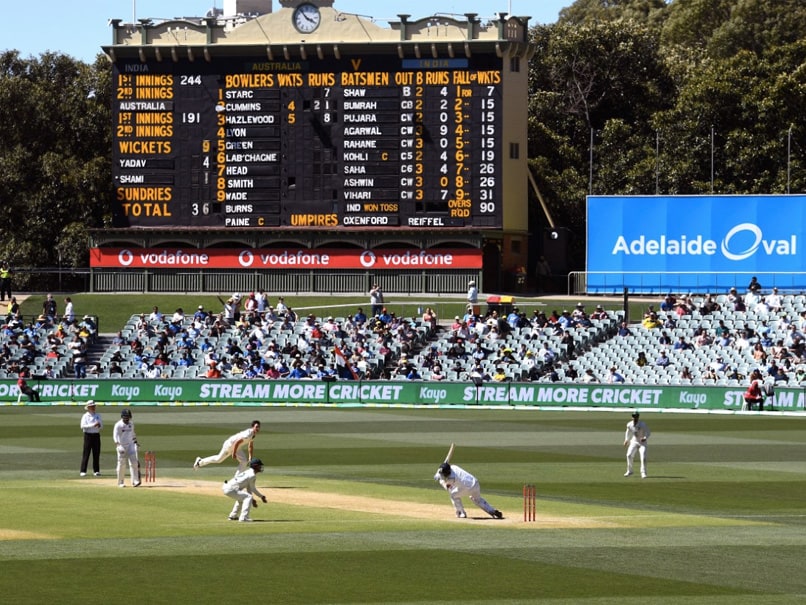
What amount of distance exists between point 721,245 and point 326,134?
53.3 ft

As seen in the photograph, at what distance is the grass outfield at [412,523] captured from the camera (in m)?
19.7

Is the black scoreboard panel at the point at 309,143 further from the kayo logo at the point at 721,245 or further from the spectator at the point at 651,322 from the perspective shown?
the spectator at the point at 651,322

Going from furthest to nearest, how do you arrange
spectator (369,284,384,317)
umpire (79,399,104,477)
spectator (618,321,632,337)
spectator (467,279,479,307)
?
spectator (369,284,384,317) → spectator (467,279,479,307) → spectator (618,321,632,337) → umpire (79,399,104,477)

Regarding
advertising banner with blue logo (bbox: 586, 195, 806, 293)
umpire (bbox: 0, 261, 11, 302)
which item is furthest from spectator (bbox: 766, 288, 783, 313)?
umpire (bbox: 0, 261, 11, 302)

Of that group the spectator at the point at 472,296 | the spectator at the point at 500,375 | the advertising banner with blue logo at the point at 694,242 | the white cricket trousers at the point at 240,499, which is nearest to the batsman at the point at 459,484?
the white cricket trousers at the point at 240,499

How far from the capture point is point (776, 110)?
70.5 metres

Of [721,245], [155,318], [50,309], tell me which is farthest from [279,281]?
[721,245]

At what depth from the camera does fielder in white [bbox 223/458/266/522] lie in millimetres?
24453

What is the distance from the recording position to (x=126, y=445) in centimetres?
3003

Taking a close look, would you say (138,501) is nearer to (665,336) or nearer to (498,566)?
(498,566)

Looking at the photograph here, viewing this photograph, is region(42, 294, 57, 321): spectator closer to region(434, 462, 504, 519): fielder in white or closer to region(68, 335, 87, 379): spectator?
region(68, 335, 87, 379): spectator

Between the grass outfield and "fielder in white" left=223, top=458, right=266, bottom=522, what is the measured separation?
0.34 m

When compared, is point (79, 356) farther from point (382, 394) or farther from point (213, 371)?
point (382, 394)

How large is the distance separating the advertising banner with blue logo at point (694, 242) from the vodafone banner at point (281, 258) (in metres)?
5.53
